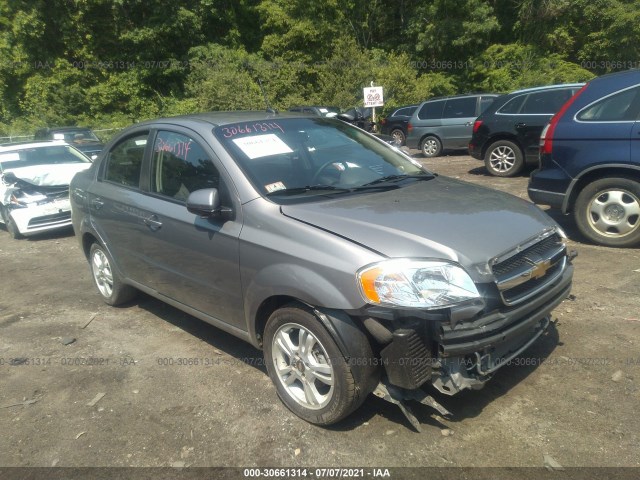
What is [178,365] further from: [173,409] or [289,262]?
[289,262]

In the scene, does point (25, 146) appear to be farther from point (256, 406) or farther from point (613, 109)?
point (613, 109)

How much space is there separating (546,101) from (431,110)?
518cm

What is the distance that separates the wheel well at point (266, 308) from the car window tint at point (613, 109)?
14.1ft

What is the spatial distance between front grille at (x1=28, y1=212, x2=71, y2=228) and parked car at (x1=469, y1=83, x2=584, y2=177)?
25.3ft

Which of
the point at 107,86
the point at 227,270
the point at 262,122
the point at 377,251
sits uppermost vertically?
the point at 107,86

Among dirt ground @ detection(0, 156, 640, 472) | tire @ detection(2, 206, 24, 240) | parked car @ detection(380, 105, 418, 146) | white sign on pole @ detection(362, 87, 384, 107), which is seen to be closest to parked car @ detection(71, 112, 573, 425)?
dirt ground @ detection(0, 156, 640, 472)

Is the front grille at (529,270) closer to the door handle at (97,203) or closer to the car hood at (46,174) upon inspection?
the door handle at (97,203)

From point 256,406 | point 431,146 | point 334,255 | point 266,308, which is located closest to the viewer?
point 334,255

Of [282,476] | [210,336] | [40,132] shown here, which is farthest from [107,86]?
[282,476]

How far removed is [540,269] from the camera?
307 centimetres

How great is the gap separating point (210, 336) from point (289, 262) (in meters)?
1.77

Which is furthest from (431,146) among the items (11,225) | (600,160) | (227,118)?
(227,118)

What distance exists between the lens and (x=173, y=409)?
339cm

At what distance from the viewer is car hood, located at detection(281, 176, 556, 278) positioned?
276 centimetres
